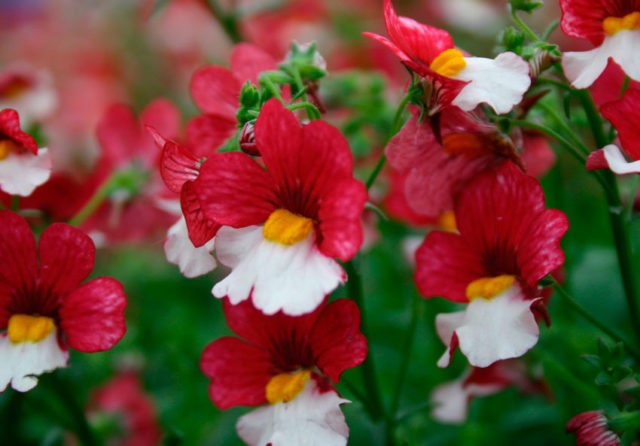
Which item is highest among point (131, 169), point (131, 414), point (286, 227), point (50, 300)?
point (286, 227)

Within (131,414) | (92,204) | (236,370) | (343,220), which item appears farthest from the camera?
(131,414)

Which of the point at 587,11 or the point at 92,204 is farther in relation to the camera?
the point at 92,204

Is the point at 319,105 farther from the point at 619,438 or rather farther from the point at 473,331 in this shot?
the point at 619,438

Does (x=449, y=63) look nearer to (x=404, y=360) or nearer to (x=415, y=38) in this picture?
(x=415, y=38)

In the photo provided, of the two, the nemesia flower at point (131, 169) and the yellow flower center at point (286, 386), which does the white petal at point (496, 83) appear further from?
the nemesia flower at point (131, 169)

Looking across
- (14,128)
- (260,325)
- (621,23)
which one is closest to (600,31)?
(621,23)

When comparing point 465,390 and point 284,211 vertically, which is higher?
point 284,211
